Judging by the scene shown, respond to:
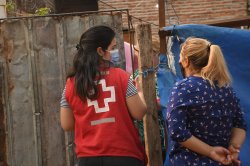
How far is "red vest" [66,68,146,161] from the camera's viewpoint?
2.90m

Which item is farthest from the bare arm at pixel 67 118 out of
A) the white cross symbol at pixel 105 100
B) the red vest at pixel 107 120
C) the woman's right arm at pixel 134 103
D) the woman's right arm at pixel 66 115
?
the woman's right arm at pixel 134 103

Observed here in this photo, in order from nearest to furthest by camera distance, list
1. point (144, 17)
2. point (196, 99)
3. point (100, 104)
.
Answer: point (196, 99), point (100, 104), point (144, 17)

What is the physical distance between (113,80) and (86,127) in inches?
15.0

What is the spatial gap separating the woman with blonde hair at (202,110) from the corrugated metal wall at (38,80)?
1.10m

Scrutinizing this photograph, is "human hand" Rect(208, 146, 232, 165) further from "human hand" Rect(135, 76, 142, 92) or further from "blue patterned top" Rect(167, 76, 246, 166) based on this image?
"human hand" Rect(135, 76, 142, 92)

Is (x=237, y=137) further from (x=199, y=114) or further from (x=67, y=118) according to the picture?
(x=67, y=118)

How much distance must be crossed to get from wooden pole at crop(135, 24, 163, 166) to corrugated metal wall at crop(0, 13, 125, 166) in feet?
0.63

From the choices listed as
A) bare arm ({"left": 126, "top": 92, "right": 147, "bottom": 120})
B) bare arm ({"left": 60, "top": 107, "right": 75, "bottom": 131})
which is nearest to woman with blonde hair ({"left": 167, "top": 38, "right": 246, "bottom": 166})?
bare arm ({"left": 126, "top": 92, "right": 147, "bottom": 120})

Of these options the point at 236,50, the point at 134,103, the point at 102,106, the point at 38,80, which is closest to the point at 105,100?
the point at 102,106

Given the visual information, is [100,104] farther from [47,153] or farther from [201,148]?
[47,153]

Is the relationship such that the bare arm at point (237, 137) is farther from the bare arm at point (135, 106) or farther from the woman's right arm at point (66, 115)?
the woman's right arm at point (66, 115)

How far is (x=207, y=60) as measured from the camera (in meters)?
2.80

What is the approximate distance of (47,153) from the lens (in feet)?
12.4

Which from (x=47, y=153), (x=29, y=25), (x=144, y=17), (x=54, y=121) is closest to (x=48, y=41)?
(x=29, y=25)
